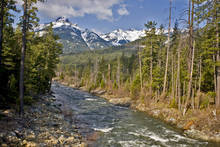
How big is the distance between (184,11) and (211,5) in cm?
269

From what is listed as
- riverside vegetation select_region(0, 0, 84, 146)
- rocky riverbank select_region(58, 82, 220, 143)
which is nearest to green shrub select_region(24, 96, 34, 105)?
riverside vegetation select_region(0, 0, 84, 146)

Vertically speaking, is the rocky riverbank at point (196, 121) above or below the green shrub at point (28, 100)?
below

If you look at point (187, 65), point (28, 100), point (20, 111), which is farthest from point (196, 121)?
point (28, 100)

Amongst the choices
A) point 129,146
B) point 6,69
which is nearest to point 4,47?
point 6,69


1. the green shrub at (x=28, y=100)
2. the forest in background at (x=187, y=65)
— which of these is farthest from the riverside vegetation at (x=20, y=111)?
the forest in background at (x=187, y=65)

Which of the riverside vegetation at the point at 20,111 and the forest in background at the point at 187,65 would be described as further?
the forest in background at the point at 187,65

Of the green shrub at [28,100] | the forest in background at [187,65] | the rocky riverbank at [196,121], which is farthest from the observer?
the forest in background at [187,65]

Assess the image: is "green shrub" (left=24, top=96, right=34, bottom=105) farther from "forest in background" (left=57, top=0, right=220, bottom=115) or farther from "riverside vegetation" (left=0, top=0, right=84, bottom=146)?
"forest in background" (left=57, top=0, right=220, bottom=115)

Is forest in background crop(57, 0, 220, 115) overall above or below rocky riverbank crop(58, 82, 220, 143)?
above

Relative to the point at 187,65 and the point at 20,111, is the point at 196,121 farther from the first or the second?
the point at 20,111

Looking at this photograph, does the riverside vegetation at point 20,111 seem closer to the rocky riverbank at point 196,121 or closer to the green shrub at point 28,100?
the green shrub at point 28,100

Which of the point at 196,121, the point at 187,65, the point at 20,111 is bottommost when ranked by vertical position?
the point at 196,121

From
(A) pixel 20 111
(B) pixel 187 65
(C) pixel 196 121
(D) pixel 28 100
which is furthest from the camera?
(B) pixel 187 65

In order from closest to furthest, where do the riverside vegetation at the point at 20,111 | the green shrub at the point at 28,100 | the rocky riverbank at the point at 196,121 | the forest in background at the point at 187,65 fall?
the riverside vegetation at the point at 20,111 < the rocky riverbank at the point at 196,121 < the green shrub at the point at 28,100 < the forest in background at the point at 187,65
